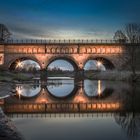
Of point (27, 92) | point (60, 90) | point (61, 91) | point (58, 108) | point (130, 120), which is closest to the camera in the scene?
point (130, 120)

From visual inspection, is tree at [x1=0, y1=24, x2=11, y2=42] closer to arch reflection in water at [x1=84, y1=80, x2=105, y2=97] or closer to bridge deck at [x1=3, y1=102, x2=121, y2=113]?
arch reflection in water at [x1=84, y1=80, x2=105, y2=97]

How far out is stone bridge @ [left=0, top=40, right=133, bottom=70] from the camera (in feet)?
343

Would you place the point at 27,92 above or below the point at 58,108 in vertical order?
above

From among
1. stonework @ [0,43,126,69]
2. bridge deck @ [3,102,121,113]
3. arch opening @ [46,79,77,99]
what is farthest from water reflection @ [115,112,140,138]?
stonework @ [0,43,126,69]

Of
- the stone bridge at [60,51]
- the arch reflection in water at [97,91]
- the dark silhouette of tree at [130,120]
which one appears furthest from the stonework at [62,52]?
the dark silhouette of tree at [130,120]

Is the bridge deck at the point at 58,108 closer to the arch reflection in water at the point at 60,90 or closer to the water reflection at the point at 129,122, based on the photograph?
the water reflection at the point at 129,122

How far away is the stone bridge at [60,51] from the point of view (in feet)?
343

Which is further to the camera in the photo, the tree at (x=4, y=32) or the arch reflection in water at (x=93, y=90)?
the tree at (x=4, y=32)

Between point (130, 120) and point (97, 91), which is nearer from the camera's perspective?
point (130, 120)

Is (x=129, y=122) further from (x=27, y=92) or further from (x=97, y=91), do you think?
(x=97, y=91)

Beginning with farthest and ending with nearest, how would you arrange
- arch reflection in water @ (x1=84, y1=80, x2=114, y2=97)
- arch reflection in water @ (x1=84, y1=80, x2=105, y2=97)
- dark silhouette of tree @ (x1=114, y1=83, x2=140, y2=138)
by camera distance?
arch reflection in water @ (x1=84, y1=80, x2=105, y2=97) → arch reflection in water @ (x1=84, y1=80, x2=114, y2=97) → dark silhouette of tree @ (x1=114, y1=83, x2=140, y2=138)

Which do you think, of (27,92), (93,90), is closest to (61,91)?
(93,90)

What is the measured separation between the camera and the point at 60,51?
4149 inches

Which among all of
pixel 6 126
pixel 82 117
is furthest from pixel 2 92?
pixel 6 126
